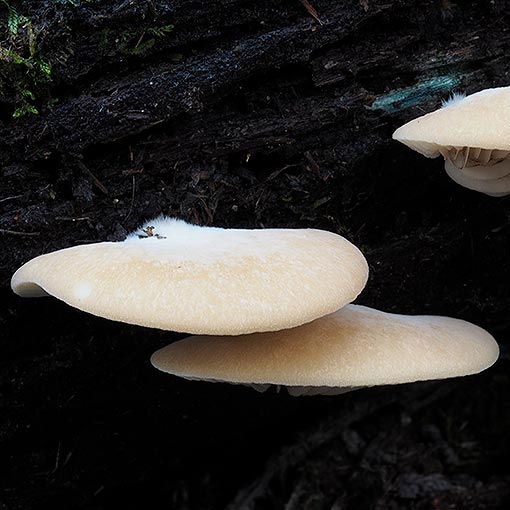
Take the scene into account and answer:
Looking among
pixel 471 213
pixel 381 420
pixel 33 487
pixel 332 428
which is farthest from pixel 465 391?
pixel 33 487

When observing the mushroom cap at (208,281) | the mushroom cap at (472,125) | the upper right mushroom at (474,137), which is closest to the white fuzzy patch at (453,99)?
the upper right mushroom at (474,137)

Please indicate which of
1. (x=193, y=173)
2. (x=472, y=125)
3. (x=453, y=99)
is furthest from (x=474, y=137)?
(x=193, y=173)

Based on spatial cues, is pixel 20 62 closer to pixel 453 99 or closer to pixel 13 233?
pixel 13 233

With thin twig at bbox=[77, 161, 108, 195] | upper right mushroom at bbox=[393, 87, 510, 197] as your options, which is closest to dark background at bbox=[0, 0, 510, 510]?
thin twig at bbox=[77, 161, 108, 195]

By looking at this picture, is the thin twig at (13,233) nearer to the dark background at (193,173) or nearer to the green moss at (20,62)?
Answer: the dark background at (193,173)

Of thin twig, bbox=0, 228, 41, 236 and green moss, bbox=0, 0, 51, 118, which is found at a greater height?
green moss, bbox=0, 0, 51, 118

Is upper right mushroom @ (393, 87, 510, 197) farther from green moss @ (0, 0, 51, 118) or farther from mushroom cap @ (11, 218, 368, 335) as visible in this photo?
green moss @ (0, 0, 51, 118)
